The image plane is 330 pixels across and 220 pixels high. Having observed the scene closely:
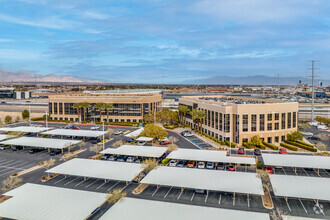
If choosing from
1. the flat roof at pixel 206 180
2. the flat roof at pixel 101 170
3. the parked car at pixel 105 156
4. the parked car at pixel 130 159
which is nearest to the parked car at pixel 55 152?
the parked car at pixel 105 156

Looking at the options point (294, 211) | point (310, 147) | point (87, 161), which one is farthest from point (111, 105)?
point (294, 211)

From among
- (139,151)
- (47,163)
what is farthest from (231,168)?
(47,163)

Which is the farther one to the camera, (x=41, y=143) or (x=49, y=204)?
(x=41, y=143)

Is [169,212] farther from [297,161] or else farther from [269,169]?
[297,161]

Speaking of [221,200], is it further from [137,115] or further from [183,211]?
[137,115]

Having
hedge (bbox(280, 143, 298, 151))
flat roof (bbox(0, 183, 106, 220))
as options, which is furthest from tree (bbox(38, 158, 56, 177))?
hedge (bbox(280, 143, 298, 151))

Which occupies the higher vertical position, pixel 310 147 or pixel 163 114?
pixel 163 114

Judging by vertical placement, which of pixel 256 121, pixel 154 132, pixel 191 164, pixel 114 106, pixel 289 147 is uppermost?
pixel 114 106
